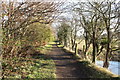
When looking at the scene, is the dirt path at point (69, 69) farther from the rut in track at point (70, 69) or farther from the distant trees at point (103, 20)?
the distant trees at point (103, 20)

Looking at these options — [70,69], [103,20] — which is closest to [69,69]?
[70,69]

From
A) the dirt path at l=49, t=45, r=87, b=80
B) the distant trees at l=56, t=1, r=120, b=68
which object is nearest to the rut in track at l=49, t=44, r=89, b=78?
the dirt path at l=49, t=45, r=87, b=80

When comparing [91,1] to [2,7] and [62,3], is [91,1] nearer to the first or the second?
[62,3]

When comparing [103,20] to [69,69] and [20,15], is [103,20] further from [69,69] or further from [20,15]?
[20,15]

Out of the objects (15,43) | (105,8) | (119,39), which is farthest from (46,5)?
(119,39)

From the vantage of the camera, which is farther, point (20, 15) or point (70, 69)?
point (70, 69)

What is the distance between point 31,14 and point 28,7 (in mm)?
374

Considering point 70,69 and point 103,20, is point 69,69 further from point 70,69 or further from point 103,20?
point 103,20

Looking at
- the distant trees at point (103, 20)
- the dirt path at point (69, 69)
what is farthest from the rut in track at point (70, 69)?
the distant trees at point (103, 20)

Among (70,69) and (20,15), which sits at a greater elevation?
(20,15)

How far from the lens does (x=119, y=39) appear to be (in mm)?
12875

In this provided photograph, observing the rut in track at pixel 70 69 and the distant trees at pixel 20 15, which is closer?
the distant trees at pixel 20 15

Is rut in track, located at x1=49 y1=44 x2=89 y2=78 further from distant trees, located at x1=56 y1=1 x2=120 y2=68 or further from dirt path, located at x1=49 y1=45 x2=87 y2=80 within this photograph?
distant trees, located at x1=56 y1=1 x2=120 y2=68

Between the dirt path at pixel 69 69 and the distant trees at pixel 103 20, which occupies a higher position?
the distant trees at pixel 103 20
